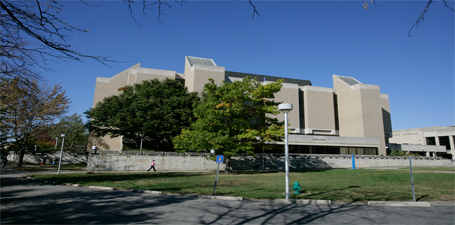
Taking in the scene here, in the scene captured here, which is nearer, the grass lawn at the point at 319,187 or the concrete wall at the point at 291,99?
the grass lawn at the point at 319,187

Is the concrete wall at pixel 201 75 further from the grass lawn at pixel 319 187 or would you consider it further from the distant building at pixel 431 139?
the distant building at pixel 431 139

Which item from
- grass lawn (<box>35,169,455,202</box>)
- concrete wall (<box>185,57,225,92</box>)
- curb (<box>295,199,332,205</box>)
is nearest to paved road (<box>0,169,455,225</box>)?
curb (<box>295,199,332,205</box>)

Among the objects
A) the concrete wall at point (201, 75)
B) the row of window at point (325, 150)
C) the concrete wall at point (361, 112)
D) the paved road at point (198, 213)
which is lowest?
the paved road at point (198, 213)

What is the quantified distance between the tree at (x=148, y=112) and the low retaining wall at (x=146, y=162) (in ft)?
13.0

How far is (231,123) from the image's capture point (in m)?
25.0

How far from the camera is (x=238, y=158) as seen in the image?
31594 mm

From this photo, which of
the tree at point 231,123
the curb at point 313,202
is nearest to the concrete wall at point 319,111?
the tree at point 231,123

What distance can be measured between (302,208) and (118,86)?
4650cm

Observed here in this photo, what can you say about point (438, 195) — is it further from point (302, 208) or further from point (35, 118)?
point (35, 118)

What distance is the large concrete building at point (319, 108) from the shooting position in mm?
42438

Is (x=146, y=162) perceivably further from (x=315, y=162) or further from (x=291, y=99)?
(x=291, y=99)

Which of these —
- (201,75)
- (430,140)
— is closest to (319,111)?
(201,75)

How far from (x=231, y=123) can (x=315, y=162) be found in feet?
55.1

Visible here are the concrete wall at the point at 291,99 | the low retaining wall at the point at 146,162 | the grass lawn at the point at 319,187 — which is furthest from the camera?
the concrete wall at the point at 291,99
